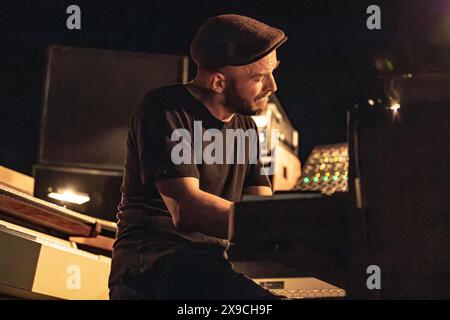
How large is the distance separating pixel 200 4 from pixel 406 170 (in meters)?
0.84

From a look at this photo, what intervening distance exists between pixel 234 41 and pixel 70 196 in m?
0.82

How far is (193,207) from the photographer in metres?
1.41

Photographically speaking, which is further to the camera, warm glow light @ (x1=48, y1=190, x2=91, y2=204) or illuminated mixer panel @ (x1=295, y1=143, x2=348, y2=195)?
warm glow light @ (x1=48, y1=190, x2=91, y2=204)

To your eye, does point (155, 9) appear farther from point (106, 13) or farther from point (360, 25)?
point (360, 25)

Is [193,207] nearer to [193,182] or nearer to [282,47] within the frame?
[193,182]

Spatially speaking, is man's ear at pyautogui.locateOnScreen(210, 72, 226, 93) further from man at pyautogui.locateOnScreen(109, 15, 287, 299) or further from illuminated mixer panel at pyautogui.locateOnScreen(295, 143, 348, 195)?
illuminated mixer panel at pyautogui.locateOnScreen(295, 143, 348, 195)

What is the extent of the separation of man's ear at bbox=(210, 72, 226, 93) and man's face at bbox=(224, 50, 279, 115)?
10 millimetres

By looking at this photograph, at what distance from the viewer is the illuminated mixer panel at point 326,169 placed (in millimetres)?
1939

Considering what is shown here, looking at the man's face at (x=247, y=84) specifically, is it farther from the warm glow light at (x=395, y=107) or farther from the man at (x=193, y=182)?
the warm glow light at (x=395, y=107)

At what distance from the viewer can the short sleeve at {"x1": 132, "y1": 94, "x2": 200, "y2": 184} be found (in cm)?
146

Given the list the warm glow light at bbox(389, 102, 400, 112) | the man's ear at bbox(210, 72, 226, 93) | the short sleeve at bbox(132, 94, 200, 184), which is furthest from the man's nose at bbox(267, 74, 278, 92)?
the warm glow light at bbox(389, 102, 400, 112)

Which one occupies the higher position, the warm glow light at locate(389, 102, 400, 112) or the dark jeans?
the warm glow light at locate(389, 102, 400, 112)
